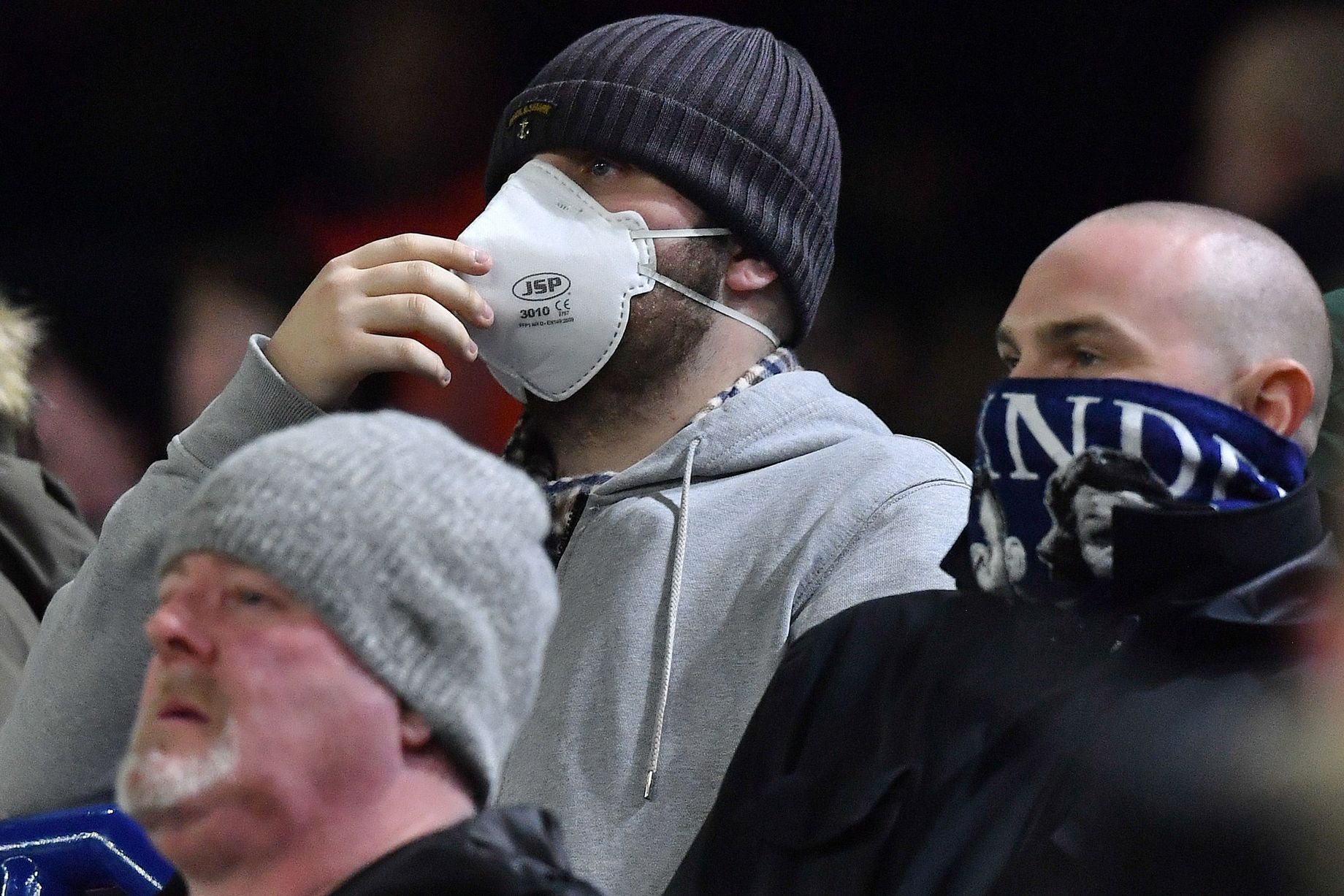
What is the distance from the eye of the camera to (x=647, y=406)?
232 cm

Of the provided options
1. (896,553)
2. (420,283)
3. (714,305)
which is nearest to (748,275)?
(714,305)

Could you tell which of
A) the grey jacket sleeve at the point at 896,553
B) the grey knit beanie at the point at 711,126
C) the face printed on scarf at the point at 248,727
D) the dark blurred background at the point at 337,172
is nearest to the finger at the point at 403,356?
the grey knit beanie at the point at 711,126

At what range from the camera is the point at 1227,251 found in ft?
5.59

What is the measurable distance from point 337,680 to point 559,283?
43.4 inches

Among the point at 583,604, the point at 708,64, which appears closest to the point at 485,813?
the point at 583,604

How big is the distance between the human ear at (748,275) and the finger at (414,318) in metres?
0.40

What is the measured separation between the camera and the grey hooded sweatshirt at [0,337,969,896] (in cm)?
197

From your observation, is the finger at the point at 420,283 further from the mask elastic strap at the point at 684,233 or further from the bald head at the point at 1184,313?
the bald head at the point at 1184,313

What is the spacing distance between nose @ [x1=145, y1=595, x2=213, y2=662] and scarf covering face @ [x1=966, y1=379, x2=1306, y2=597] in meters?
0.74

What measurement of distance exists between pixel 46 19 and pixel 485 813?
3.30 m

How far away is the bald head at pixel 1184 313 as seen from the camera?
63.9 inches

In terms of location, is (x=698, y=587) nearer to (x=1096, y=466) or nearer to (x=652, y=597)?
(x=652, y=597)

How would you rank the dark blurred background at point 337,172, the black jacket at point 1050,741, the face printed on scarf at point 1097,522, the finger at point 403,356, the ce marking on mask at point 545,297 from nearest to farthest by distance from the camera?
the black jacket at point 1050,741 < the face printed on scarf at point 1097,522 < the finger at point 403,356 < the ce marking on mask at point 545,297 < the dark blurred background at point 337,172

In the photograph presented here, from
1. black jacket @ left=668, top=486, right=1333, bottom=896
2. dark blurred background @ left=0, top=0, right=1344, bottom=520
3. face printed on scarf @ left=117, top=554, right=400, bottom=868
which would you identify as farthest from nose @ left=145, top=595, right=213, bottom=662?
dark blurred background @ left=0, top=0, right=1344, bottom=520
